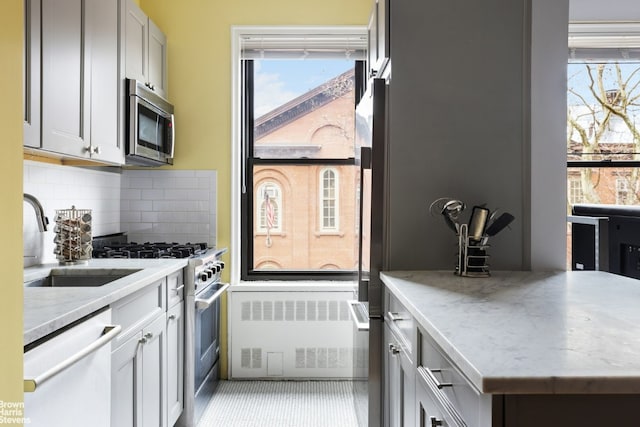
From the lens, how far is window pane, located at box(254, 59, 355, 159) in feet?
11.4

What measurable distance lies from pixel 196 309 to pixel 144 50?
1517 millimetres

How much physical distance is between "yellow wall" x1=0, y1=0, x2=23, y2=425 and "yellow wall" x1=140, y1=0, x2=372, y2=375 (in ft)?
8.25

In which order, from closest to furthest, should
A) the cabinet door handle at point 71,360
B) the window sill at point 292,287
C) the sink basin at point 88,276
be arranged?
the cabinet door handle at point 71,360 < the sink basin at point 88,276 < the window sill at point 292,287

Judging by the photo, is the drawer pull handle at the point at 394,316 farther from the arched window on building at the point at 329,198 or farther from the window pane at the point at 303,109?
the window pane at the point at 303,109

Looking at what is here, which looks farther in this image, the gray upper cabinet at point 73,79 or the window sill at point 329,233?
the window sill at point 329,233

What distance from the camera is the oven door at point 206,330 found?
2631 mm

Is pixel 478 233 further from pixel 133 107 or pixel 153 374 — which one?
pixel 133 107

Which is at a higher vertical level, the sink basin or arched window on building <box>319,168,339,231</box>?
arched window on building <box>319,168,339,231</box>

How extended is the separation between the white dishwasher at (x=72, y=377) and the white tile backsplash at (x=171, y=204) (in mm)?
1752

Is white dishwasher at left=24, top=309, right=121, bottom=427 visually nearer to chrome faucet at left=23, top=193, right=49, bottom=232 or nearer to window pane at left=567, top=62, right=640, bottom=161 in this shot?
chrome faucet at left=23, top=193, right=49, bottom=232

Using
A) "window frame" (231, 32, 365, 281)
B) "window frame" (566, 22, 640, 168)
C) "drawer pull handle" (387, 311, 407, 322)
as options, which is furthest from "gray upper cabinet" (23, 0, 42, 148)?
"window frame" (566, 22, 640, 168)

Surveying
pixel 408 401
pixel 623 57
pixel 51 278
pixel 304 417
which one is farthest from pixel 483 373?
pixel 623 57

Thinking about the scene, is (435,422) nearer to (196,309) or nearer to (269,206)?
(196,309)

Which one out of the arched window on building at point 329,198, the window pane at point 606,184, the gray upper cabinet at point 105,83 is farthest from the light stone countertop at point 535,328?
the window pane at point 606,184
